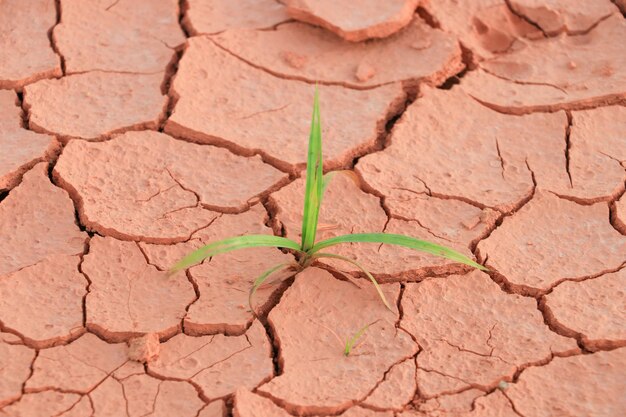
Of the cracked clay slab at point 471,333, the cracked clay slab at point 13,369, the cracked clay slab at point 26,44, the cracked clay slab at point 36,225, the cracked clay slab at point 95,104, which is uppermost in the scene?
the cracked clay slab at point 26,44

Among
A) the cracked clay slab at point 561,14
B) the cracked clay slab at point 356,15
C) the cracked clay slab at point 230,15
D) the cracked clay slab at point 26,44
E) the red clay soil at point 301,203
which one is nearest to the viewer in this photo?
the red clay soil at point 301,203

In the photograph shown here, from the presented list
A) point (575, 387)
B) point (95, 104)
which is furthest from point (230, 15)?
point (575, 387)

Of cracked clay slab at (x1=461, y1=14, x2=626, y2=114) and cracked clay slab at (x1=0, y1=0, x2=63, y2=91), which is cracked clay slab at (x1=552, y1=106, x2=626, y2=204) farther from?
cracked clay slab at (x1=0, y1=0, x2=63, y2=91)

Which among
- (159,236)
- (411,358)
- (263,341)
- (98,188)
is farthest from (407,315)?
(98,188)

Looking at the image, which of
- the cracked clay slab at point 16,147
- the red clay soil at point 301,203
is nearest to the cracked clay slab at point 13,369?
the red clay soil at point 301,203

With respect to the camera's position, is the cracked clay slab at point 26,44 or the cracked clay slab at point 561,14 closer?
the cracked clay slab at point 26,44

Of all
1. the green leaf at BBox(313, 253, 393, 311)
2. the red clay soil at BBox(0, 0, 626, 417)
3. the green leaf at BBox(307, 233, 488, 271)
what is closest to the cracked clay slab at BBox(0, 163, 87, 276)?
the red clay soil at BBox(0, 0, 626, 417)

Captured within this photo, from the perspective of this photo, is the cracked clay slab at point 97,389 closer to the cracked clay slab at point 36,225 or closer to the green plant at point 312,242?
the green plant at point 312,242
